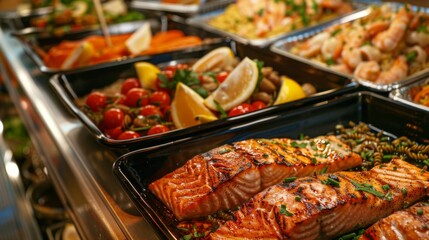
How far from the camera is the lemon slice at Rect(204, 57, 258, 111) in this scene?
2.70 meters

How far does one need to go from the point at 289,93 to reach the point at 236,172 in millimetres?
1039

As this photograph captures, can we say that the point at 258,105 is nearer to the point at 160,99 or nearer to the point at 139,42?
the point at 160,99

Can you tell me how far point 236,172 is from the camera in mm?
1809

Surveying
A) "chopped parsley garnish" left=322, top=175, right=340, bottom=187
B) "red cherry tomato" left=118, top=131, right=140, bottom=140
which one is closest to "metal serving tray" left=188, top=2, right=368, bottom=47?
"red cherry tomato" left=118, top=131, right=140, bottom=140

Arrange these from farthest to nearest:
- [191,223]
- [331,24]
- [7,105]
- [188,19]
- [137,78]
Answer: [7,105] < [188,19] < [331,24] < [137,78] < [191,223]

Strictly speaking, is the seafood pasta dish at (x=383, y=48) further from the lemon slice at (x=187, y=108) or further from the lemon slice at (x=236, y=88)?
the lemon slice at (x=187, y=108)

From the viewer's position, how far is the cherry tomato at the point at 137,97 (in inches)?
114

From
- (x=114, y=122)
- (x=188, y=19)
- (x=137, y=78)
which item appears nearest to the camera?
(x=114, y=122)

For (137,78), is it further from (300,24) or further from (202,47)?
(300,24)

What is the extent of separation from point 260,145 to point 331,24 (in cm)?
242

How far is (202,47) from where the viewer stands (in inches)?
146

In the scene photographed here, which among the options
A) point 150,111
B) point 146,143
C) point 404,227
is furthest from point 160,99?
point 404,227

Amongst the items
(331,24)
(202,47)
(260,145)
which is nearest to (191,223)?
(260,145)

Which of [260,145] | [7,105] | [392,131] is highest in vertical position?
[260,145]
